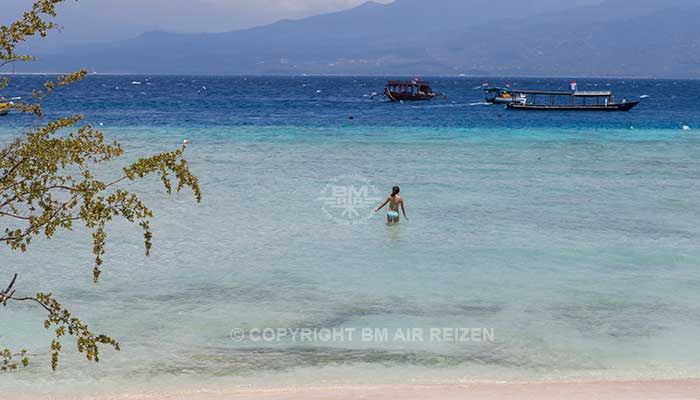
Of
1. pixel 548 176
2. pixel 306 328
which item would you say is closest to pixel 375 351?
pixel 306 328

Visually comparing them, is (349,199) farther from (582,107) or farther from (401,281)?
(582,107)

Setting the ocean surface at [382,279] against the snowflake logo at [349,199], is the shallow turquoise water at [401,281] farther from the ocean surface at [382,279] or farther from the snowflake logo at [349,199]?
the snowflake logo at [349,199]

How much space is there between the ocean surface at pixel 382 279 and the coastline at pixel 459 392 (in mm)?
305

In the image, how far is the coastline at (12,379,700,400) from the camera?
37.8ft

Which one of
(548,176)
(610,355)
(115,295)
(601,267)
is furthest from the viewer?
(548,176)

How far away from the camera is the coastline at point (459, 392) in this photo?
37.8 feet

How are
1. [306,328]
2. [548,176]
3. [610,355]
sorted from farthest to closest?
[548,176]
[306,328]
[610,355]

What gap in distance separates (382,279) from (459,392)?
6.31 meters

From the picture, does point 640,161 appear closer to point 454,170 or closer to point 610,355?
point 454,170

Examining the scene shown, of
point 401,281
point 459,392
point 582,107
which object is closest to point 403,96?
point 582,107

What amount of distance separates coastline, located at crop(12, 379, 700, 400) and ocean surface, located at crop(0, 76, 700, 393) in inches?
12.0

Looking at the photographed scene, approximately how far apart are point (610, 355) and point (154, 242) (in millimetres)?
12559

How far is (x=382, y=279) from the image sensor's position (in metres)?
17.9

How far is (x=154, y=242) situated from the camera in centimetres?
2150
